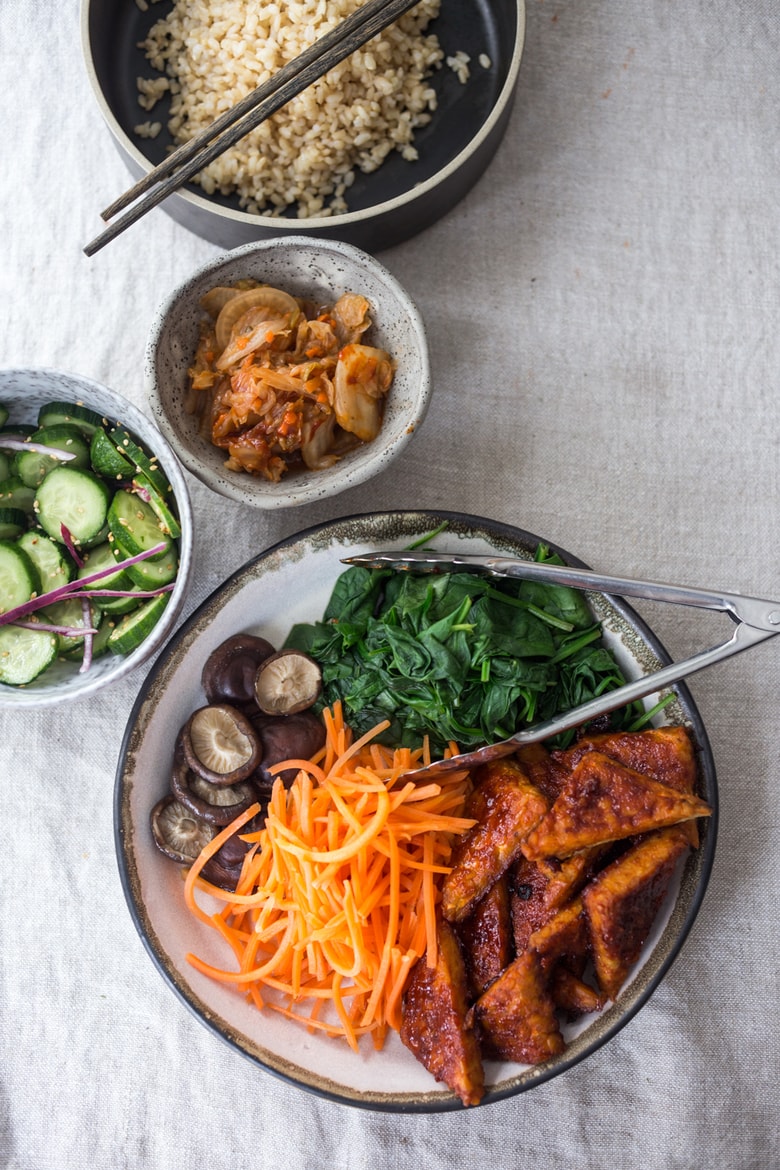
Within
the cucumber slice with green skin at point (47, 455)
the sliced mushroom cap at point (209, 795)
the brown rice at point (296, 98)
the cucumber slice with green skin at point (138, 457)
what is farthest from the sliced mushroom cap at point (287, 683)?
the brown rice at point (296, 98)

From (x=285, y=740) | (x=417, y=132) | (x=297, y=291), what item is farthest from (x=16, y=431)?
(x=417, y=132)

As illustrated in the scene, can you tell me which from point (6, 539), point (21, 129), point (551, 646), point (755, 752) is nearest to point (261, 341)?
point (6, 539)

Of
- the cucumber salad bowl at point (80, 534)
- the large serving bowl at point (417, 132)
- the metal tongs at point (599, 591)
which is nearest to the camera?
the metal tongs at point (599, 591)

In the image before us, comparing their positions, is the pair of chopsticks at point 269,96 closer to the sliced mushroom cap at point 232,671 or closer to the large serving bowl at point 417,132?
the large serving bowl at point 417,132

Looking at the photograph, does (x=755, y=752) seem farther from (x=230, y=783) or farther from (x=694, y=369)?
(x=230, y=783)

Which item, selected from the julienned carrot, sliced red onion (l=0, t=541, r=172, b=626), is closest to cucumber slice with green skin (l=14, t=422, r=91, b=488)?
sliced red onion (l=0, t=541, r=172, b=626)

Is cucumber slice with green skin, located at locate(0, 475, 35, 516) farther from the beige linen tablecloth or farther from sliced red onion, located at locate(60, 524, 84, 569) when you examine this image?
the beige linen tablecloth
